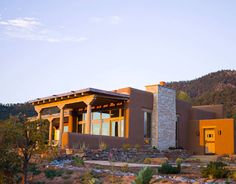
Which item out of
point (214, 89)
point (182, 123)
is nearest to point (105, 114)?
point (182, 123)

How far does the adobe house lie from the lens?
25281 millimetres

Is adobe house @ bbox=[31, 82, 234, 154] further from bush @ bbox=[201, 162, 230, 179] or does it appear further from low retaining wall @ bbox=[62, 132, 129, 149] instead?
bush @ bbox=[201, 162, 230, 179]

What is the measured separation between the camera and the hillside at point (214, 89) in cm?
5826

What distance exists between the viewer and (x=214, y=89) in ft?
220

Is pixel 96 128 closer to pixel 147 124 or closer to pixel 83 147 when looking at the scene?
pixel 147 124

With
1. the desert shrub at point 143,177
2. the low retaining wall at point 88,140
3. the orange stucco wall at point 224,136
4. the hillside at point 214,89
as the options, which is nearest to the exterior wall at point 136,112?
the low retaining wall at point 88,140

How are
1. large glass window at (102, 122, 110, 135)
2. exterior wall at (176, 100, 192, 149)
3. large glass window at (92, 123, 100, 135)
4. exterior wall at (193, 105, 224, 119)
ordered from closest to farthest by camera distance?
large glass window at (102, 122, 110, 135) < large glass window at (92, 123, 100, 135) < exterior wall at (176, 100, 192, 149) < exterior wall at (193, 105, 224, 119)

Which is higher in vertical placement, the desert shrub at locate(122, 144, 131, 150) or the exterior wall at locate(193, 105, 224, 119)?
the exterior wall at locate(193, 105, 224, 119)

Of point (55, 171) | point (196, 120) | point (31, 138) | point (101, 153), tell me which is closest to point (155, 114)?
point (196, 120)

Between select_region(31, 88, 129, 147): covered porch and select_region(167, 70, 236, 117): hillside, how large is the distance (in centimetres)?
2814

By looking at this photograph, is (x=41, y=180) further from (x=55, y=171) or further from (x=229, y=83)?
(x=229, y=83)

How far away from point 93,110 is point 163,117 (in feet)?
16.9

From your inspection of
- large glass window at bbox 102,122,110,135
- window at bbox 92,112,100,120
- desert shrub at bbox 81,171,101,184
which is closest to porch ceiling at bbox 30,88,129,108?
window at bbox 92,112,100,120

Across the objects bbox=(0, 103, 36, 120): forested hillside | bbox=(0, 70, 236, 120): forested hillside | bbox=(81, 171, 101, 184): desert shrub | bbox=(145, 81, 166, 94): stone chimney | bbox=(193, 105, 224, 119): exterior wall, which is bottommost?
bbox=(81, 171, 101, 184): desert shrub
